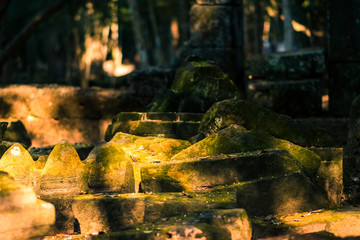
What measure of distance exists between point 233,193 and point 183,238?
963mm

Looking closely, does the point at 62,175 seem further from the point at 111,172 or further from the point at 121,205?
the point at 121,205

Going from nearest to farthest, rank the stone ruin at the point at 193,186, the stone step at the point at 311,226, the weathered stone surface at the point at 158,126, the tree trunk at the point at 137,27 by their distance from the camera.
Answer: the stone ruin at the point at 193,186 < the stone step at the point at 311,226 < the weathered stone surface at the point at 158,126 < the tree trunk at the point at 137,27

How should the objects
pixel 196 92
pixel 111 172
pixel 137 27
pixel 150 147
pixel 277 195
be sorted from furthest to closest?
pixel 137 27 → pixel 196 92 → pixel 150 147 → pixel 111 172 → pixel 277 195

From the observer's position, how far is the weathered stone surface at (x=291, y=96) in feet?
26.6

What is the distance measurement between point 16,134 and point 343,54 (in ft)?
16.0

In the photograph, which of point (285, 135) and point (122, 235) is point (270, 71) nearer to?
point (285, 135)

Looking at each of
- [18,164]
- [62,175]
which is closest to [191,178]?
[62,175]

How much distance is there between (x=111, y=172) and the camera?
16.8 feet

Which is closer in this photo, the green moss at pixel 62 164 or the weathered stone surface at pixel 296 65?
the green moss at pixel 62 164

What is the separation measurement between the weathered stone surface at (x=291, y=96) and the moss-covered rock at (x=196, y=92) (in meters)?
0.99

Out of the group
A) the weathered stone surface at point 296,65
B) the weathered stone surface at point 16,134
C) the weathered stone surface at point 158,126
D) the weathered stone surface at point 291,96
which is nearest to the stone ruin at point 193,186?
the weathered stone surface at point 158,126

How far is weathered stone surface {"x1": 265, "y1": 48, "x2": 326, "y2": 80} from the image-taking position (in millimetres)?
8109

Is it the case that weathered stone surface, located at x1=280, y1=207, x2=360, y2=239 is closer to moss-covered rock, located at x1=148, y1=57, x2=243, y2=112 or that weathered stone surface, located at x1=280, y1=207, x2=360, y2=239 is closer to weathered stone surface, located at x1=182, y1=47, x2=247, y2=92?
moss-covered rock, located at x1=148, y1=57, x2=243, y2=112

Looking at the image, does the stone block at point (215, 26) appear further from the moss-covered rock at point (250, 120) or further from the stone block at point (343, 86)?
the moss-covered rock at point (250, 120)
